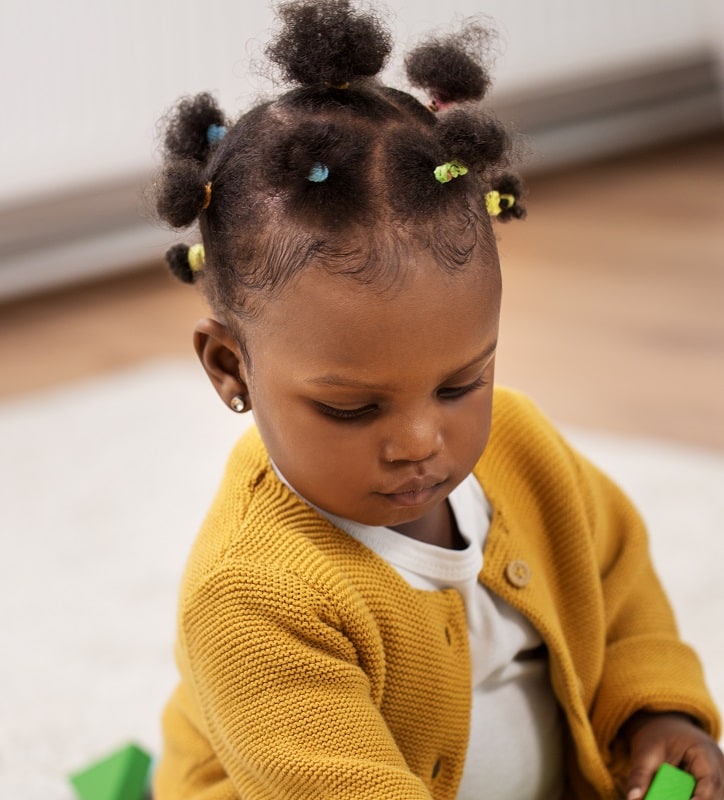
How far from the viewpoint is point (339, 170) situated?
623 mm

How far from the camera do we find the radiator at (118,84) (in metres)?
2.21

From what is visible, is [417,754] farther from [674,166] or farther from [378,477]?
[674,166]

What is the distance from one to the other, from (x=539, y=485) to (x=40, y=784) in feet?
1.71

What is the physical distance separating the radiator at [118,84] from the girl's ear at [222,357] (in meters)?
1.39

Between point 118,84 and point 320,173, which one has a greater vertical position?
point 320,173

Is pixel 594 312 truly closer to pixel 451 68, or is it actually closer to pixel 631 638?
pixel 631 638

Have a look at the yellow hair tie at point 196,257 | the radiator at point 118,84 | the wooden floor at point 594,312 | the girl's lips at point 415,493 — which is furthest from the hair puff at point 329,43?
the radiator at point 118,84

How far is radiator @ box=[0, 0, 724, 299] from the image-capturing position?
221cm

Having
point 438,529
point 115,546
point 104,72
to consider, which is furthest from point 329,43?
point 104,72

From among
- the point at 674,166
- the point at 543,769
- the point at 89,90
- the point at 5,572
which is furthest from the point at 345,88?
the point at 674,166

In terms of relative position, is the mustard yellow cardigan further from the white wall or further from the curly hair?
the white wall

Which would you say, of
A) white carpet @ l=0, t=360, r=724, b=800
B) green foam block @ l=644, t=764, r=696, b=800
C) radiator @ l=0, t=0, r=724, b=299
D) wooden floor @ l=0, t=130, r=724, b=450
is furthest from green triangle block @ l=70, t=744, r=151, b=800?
radiator @ l=0, t=0, r=724, b=299

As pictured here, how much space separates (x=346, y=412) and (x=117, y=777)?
45 centimetres

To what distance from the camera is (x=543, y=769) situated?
0.82 m
